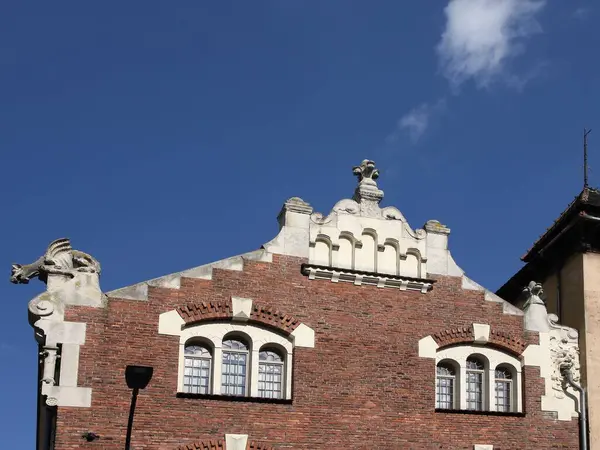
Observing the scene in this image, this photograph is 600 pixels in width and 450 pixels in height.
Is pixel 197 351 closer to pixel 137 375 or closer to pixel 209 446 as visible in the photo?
pixel 209 446

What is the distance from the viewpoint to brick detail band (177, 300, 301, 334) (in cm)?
2339

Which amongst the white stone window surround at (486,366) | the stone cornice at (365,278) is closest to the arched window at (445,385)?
the white stone window surround at (486,366)

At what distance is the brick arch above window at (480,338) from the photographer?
25.2 m

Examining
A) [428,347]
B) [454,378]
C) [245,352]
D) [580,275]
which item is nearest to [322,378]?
[245,352]

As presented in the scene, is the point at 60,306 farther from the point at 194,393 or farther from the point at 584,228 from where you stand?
the point at 584,228

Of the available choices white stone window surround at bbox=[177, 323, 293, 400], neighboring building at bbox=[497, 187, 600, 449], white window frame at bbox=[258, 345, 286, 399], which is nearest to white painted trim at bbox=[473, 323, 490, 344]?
neighboring building at bbox=[497, 187, 600, 449]

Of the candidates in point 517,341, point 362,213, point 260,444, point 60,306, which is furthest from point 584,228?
point 60,306

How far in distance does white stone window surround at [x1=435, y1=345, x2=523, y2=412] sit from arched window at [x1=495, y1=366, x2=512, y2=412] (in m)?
0.10

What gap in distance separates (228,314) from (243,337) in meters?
0.66

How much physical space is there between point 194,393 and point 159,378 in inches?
32.3

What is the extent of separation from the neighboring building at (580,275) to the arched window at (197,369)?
30.2 ft

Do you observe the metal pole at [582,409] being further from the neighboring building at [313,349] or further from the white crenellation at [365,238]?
the white crenellation at [365,238]

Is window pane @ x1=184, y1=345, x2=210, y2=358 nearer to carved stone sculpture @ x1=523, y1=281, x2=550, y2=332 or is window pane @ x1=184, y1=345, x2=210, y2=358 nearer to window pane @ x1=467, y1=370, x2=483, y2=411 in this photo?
window pane @ x1=467, y1=370, x2=483, y2=411

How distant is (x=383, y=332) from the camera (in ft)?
81.4
